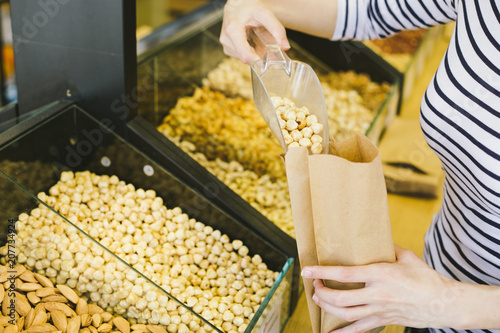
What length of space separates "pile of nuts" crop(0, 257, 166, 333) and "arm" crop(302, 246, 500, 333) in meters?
0.36

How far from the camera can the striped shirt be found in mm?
814

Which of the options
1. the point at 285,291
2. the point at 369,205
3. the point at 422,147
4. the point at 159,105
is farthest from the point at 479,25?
the point at 422,147

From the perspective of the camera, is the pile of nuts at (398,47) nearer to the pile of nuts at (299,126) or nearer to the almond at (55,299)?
the pile of nuts at (299,126)

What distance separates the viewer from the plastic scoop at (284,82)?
2.80 ft

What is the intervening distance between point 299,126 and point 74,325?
49 centimetres

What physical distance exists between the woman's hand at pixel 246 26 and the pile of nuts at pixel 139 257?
1.34 feet

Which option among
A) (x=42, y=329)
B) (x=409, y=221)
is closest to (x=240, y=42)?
(x=42, y=329)

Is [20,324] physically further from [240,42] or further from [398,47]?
[398,47]

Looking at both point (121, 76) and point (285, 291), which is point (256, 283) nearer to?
point (285, 291)

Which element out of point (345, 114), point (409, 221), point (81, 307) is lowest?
point (409, 221)

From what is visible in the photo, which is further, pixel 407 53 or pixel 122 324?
pixel 407 53

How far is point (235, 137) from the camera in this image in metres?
1.48

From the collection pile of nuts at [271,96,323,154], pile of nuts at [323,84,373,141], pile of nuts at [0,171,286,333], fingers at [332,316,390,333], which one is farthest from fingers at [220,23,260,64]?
pile of nuts at [323,84,373,141]

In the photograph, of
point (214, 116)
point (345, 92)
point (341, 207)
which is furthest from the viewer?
point (345, 92)
